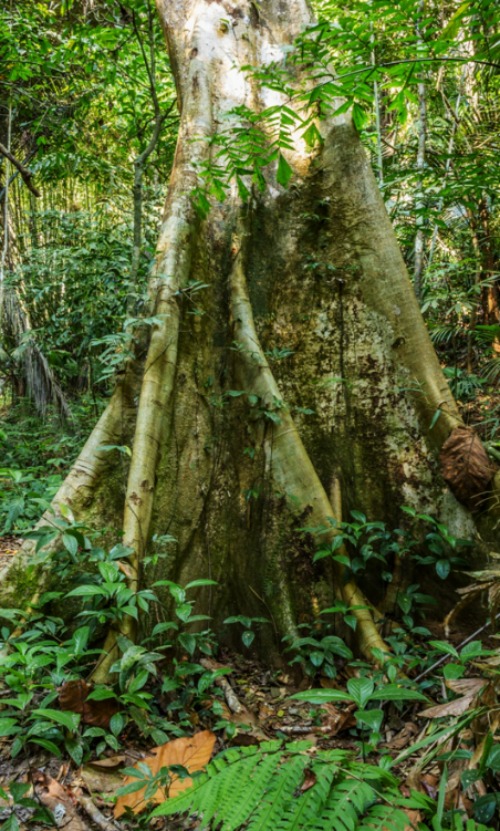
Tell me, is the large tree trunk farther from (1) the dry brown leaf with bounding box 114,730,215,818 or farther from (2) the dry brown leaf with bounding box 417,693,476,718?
(2) the dry brown leaf with bounding box 417,693,476,718

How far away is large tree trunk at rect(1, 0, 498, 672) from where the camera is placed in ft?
9.41

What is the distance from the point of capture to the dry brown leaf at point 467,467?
9.42 feet

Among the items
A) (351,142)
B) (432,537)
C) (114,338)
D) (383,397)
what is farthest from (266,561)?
(351,142)

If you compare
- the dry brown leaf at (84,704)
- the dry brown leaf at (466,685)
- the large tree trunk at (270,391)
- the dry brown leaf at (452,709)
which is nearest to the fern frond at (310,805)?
the dry brown leaf at (452,709)

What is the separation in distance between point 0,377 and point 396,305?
18.8ft

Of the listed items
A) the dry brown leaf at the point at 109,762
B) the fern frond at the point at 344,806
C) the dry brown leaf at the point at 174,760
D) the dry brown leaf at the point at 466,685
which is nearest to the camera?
the fern frond at the point at 344,806

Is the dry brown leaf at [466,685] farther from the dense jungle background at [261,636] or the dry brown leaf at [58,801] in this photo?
the dry brown leaf at [58,801]

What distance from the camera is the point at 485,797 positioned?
1.33m

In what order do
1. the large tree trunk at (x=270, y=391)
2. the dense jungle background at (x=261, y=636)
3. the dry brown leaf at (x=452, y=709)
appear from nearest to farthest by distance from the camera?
1. the dense jungle background at (x=261, y=636)
2. the dry brown leaf at (x=452, y=709)
3. the large tree trunk at (x=270, y=391)

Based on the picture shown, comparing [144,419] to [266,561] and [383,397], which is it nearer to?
[266,561]

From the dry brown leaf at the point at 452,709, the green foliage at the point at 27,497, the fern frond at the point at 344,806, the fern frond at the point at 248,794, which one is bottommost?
the dry brown leaf at the point at 452,709

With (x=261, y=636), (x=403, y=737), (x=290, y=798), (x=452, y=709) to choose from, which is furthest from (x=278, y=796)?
(x=261, y=636)

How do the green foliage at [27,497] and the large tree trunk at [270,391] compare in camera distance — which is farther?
the green foliage at [27,497]

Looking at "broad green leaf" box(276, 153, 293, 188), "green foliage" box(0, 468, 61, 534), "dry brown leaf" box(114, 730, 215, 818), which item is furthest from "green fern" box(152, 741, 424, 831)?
"broad green leaf" box(276, 153, 293, 188)
